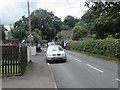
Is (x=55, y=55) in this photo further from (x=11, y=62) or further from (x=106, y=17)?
(x=11, y=62)

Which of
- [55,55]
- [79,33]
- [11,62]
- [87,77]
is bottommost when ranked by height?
[87,77]

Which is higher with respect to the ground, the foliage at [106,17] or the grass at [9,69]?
the foliage at [106,17]

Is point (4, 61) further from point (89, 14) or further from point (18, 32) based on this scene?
point (18, 32)

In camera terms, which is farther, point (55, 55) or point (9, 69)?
point (55, 55)

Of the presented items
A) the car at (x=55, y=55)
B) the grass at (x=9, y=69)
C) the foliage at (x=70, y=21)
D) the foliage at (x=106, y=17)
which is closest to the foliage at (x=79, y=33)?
the foliage at (x=106, y=17)

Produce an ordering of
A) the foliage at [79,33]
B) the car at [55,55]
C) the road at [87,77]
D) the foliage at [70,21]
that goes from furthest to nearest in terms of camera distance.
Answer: the foliage at [70,21]
the foliage at [79,33]
the car at [55,55]
the road at [87,77]

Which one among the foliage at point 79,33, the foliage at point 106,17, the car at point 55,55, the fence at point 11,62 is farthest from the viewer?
the foliage at point 79,33

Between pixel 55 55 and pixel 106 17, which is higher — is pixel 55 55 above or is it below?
below

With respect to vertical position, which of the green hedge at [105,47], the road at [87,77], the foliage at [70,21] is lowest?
the road at [87,77]

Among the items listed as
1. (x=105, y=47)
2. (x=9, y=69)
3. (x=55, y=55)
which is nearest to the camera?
(x=9, y=69)

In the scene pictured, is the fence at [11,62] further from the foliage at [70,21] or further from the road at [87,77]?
the foliage at [70,21]

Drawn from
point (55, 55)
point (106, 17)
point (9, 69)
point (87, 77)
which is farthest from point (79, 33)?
point (87, 77)

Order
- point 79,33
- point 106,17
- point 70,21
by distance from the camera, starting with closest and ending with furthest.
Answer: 1. point 106,17
2. point 79,33
3. point 70,21

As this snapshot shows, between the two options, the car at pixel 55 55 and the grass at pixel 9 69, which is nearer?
the grass at pixel 9 69
